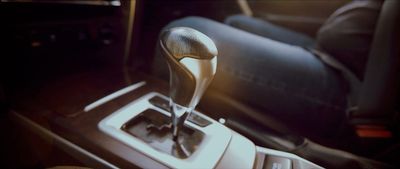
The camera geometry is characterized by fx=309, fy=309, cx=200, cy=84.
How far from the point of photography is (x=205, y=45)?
35 centimetres

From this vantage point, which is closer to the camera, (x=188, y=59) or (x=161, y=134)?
(x=188, y=59)

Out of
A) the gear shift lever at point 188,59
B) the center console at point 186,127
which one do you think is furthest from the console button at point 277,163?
the gear shift lever at point 188,59

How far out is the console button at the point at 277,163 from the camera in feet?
1.38

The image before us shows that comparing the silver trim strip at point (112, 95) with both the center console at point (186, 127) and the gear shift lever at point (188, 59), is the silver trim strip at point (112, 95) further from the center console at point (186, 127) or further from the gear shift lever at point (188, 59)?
the gear shift lever at point (188, 59)

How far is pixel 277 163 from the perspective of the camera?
42 cm

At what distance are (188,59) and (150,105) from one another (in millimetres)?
184

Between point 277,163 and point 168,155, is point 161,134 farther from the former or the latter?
point 277,163

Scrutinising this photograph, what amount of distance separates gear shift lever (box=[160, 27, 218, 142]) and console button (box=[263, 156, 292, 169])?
14 cm

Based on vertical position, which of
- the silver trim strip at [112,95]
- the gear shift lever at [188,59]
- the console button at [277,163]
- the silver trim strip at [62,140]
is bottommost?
the silver trim strip at [62,140]

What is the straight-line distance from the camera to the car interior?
42 centimetres

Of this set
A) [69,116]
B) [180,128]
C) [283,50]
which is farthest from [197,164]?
[283,50]

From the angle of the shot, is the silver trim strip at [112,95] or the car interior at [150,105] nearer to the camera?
the car interior at [150,105]

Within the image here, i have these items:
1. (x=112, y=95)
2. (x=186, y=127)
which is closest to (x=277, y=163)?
(x=186, y=127)

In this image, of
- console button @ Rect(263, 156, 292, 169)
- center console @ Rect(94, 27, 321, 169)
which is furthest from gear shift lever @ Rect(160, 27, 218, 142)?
console button @ Rect(263, 156, 292, 169)
